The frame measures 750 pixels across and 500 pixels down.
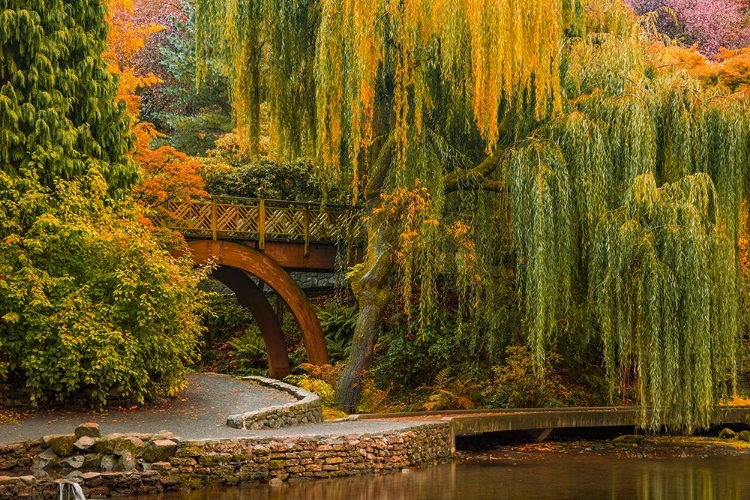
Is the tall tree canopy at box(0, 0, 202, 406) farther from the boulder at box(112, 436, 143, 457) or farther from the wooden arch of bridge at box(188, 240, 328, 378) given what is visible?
the wooden arch of bridge at box(188, 240, 328, 378)

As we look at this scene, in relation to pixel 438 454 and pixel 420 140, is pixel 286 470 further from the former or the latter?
pixel 420 140

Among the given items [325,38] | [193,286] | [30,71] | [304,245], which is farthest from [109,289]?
[304,245]

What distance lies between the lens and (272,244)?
868 inches

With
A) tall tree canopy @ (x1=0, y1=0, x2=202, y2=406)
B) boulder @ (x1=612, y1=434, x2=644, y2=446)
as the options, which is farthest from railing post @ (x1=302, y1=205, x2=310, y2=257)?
boulder @ (x1=612, y1=434, x2=644, y2=446)

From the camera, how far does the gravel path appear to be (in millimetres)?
13617

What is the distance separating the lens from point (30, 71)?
16281 millimetres

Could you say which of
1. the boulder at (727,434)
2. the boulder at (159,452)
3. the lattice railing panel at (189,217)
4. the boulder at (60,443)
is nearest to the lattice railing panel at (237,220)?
the lattice railing panel at (189,217)

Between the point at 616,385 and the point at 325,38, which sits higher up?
the point at 325,38

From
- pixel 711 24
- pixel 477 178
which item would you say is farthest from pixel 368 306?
pixel 711 24

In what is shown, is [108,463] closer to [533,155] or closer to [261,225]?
[533,155]

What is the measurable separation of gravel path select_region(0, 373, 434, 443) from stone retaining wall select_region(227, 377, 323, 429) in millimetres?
210

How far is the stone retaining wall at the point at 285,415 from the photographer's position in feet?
47.1

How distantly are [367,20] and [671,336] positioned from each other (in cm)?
678

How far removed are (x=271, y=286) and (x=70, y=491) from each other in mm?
10650
